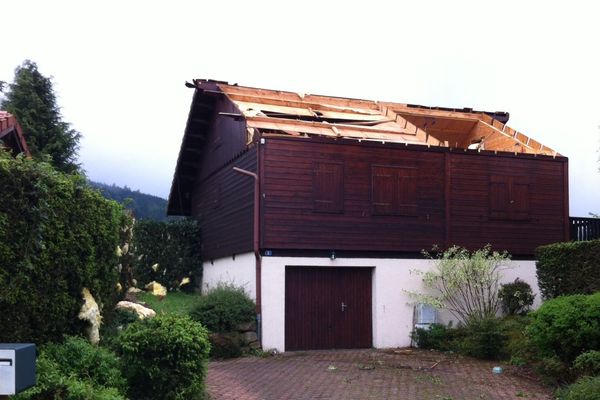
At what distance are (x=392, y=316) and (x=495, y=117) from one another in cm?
999

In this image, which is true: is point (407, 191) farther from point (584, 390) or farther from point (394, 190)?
point (584, 390)

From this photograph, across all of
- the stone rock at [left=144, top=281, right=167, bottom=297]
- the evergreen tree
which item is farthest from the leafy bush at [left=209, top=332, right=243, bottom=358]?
the evergreen tree

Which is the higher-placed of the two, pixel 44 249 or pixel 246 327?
pixel 44 249

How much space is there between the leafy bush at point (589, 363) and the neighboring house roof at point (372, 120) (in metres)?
8.94

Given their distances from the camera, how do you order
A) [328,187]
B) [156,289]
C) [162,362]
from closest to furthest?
[162,362] → [328,187] → [156,289]

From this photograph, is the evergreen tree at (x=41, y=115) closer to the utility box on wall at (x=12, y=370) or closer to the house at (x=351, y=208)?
the house at (x=351, y=208)

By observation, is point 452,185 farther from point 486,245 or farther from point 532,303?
point 532,303

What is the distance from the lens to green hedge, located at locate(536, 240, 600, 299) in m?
15.0

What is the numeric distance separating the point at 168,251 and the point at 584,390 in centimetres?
1717

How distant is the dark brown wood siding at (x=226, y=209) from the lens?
1845 centimetres

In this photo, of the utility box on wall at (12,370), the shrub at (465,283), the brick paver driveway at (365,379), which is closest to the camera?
the utility box on wall at (12,370)

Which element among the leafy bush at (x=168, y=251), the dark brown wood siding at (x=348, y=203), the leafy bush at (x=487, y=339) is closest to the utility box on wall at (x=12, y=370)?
the dark brown wood siding at (x=348, y=203)

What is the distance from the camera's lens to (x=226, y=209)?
21.1 metres

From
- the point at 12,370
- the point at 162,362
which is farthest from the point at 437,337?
the point at 12,370
